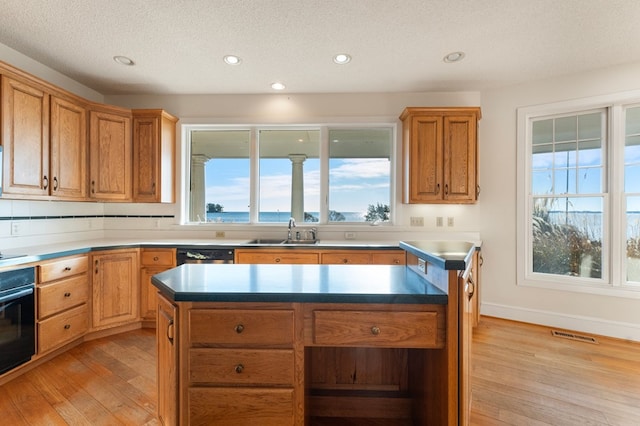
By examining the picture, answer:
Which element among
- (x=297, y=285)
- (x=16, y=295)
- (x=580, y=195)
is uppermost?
(x=580, y=195)

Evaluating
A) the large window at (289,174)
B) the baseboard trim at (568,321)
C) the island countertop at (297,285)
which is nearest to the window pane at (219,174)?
the large window at (289,174)

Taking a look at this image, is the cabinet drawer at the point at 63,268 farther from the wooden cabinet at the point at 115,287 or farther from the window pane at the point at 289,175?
the window pane at the point at 289,175

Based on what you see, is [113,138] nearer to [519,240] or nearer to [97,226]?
[97,226]

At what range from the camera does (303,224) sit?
368 cm

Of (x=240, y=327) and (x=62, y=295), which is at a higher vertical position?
(x=240, y=327)

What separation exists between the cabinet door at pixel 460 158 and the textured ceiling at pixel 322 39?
0.50 metres

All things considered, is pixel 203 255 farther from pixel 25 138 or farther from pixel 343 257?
pixel 25 138

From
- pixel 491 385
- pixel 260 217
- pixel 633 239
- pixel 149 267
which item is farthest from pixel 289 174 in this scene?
pixel 633 239

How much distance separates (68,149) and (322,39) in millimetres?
2613

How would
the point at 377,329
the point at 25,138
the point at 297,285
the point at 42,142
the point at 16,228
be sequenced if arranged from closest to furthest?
the point at 377,329, the point at 297,285, the point at 25,138, the point at 42,142, the point at 16,228

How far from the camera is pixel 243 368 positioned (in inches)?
49.3

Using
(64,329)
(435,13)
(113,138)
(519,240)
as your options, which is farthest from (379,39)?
(64,329)

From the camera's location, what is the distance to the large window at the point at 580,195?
290 centimetres

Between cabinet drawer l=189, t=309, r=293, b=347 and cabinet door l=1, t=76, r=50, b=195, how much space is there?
233cm
